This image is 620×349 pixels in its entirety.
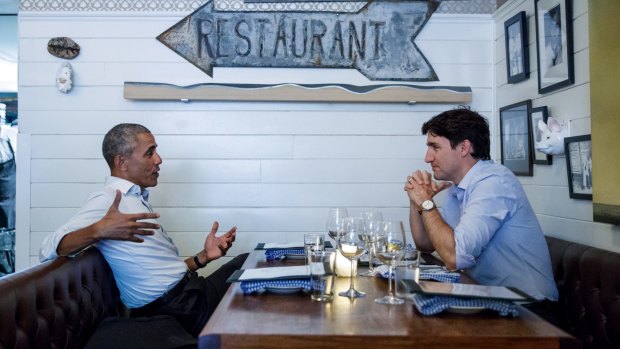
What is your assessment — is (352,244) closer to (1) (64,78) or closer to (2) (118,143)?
(2) (118,143)

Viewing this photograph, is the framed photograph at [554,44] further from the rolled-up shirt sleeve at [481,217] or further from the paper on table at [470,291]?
the paper on table at [470,291]

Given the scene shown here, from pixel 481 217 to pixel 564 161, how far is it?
0.76 meters

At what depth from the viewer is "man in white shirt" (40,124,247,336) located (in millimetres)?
2004

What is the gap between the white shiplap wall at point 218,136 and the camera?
10.2ft

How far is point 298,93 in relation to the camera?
10.1 feet

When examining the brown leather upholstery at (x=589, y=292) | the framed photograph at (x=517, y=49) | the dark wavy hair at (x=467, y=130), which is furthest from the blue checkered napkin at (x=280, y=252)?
the framed photograph at (x=517, y=49)

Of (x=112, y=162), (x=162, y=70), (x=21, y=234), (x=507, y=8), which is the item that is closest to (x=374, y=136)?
(x=507, y=8)

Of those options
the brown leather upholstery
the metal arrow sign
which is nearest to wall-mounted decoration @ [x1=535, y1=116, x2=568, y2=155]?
the brown leather upholstery

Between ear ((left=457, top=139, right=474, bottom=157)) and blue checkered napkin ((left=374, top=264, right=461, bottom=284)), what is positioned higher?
ear ((left=457, top=139, right=474, bottom=157))

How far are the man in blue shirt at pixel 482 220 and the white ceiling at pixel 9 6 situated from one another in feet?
8.24

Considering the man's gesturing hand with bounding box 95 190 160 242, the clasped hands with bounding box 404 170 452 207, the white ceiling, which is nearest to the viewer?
the man's gesturing hand with bounding box 95 190 160 242

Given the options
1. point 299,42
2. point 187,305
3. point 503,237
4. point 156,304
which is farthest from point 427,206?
point 299,42

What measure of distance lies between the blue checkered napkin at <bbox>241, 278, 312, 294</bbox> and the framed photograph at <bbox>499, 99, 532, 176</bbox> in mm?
1616

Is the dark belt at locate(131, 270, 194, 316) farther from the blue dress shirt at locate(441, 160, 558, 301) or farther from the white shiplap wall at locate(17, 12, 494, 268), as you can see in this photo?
the blue dress shirt at locate(441, 160, 558, 301)
